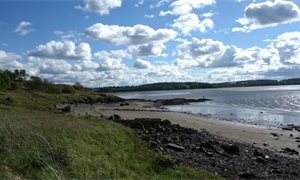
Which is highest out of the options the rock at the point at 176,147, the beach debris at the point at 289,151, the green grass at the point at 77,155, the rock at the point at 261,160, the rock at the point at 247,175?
the green grass at the point at 77,155

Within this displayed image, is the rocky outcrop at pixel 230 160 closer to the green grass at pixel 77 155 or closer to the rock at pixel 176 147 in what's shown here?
the rock at pixel 176 147

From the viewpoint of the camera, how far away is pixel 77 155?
46.8 feet

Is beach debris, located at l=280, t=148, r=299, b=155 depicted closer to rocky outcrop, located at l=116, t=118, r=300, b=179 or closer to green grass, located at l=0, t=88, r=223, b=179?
rocky outcrop, located at l=116, t=118, r=300, b=179

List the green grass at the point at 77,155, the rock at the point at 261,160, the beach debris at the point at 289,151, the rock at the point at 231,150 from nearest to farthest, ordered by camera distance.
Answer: the green grass at the point at 77,155, the rock at the point at 261,160, the rock at the point at 231,150, the beach debris at the point at 289,151

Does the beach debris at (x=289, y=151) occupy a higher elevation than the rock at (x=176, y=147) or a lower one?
lower

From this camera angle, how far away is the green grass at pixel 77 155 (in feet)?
37.0

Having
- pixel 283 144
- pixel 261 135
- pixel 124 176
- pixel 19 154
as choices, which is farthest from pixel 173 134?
pixel 19 154

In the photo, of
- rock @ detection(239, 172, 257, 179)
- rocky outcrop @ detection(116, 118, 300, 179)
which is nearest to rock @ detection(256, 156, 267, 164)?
rocky outcrop @ detection(116, 118, 300, 179)

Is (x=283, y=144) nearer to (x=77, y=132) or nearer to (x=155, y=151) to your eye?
(x=155, y=151)

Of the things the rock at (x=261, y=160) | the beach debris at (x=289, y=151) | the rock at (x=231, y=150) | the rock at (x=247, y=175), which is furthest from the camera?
the beach debris at (x=289, y=151)

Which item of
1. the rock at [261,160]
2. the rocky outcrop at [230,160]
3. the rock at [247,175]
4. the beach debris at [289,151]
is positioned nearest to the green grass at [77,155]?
the rocky outcrop at [230,160]

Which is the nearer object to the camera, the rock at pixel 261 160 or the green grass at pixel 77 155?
the green grass at pixel 77 155

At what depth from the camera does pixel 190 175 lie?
16734mm

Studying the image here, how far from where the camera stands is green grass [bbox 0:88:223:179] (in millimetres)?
11282
